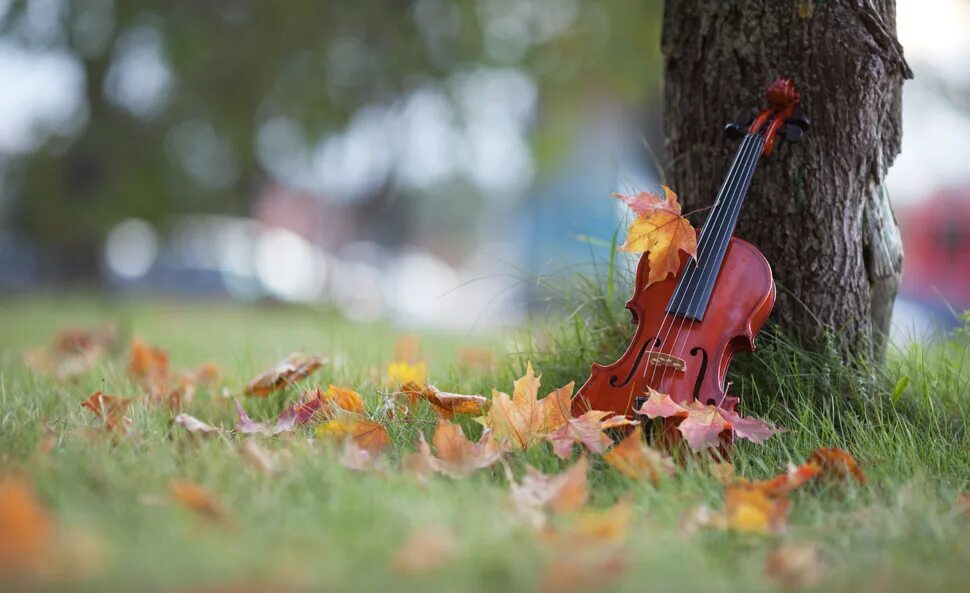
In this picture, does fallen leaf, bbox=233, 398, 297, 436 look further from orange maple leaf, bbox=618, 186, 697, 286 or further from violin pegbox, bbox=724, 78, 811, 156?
violin pegbox, bbox=724, 78, 811, 156

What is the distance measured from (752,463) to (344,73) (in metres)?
7.69

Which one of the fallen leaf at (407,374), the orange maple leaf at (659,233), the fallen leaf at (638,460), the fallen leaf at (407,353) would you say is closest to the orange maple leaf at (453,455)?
the fallen leaf at (638,460)

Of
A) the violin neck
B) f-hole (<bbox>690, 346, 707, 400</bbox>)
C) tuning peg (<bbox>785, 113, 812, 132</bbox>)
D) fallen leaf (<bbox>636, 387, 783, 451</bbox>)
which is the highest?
tuning peg (<bbox>785, 113, 812, 132</bbox>)

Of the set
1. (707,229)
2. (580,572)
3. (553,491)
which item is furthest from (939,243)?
(580,572)

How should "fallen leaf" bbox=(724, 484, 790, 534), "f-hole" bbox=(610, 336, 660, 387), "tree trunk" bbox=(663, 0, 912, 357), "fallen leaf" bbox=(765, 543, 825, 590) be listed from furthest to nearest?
1. "tree trunk" bbox=(663, 0, 912, 357)
2. "f-hole" bbox=(610, 336, 660, 387)
3. "fallen leaf" bbox=(724, 484, 790, 534)
4. "fallen leaf" bbox=(765, 543, 825, 590)

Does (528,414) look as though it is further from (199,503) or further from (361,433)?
(199,503)

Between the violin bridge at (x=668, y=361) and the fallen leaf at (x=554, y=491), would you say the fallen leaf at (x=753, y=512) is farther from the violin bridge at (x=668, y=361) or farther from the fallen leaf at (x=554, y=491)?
the violin bridge at (x=668, y=361)

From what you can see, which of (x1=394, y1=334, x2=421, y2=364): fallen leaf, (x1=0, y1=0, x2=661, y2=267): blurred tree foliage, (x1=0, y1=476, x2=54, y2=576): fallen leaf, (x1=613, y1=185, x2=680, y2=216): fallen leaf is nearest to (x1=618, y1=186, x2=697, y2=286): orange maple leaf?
(x1=613, y1=185, x2=680, y2=216): fallen leaf

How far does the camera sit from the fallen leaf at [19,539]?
1227mm

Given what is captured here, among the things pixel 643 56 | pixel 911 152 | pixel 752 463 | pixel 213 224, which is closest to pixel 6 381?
pixel 752 463

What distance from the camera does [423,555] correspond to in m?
1.36

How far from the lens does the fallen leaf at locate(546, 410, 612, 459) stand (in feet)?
6.84

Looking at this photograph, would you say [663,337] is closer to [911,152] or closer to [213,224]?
[911,152]

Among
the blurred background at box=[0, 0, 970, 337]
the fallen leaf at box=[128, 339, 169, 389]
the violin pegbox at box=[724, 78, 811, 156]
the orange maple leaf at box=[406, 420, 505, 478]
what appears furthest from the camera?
the blurred background at box=[0, 0, 970, 337]
